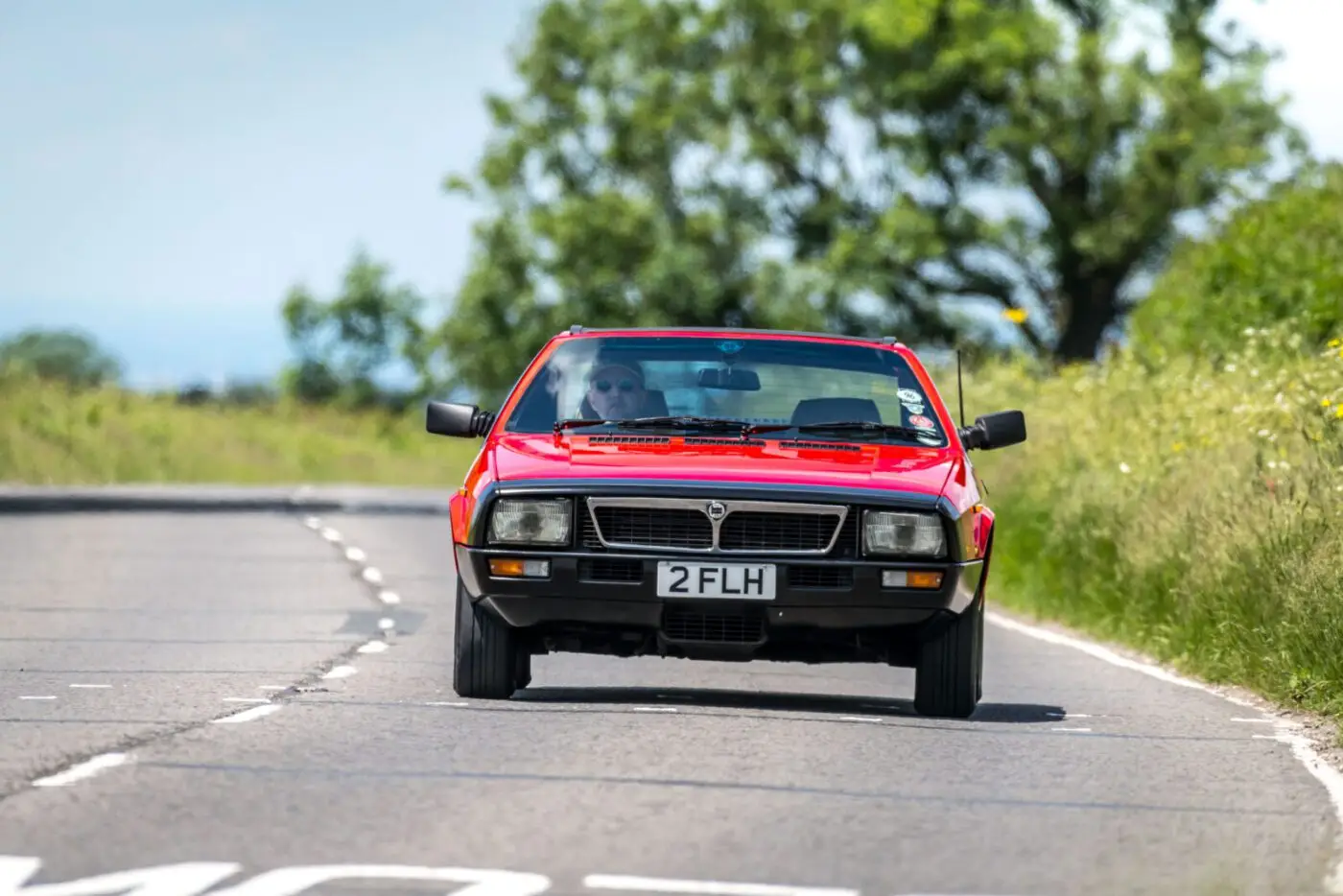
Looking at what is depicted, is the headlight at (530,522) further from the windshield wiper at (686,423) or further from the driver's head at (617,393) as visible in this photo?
the driver's head at (617,393)

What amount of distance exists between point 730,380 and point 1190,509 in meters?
5.48

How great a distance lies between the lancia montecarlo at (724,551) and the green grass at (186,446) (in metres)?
41.8

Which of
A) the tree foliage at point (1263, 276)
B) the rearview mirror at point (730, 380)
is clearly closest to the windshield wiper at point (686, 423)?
the rearview mirror at point (730, 380)

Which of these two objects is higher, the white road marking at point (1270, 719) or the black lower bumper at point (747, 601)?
the black lower bumper at point (747, 601)

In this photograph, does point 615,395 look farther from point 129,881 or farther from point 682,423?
point 129,881

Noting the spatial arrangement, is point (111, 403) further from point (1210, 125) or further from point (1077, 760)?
point (1077, 760)

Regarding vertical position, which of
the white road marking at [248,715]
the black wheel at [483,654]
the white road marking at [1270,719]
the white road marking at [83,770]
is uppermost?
the black wheel at [483,654]

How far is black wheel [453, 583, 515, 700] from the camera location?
1152 centimetres

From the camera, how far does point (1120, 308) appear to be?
58812mm

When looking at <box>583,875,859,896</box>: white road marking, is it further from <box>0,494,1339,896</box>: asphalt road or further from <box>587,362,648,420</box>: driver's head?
<box>587,362,648,420</box>: driver's head

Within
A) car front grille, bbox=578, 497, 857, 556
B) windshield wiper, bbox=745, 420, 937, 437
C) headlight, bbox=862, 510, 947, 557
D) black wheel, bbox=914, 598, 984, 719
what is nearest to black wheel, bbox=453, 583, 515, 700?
car front grille, bbox=578, 497, 857, 556

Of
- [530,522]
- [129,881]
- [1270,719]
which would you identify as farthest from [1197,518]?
[129,881]

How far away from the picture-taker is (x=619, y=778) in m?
8.96

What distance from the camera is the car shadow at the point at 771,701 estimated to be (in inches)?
464
